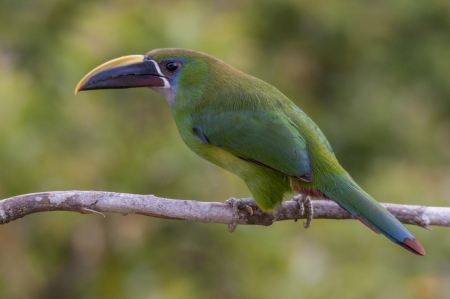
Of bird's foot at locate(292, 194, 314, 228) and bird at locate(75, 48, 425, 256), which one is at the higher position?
bird at locate(75, 48, 425, 256)

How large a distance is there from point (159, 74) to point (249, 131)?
58cm

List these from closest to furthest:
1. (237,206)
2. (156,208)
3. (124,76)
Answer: (156,208)
(237,206)
(124,76)

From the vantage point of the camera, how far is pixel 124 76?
351cm

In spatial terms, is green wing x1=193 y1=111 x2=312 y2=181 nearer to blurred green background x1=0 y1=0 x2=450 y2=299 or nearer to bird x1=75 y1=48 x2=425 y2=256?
bird x1=75 y1=48 x2=425 y2=256

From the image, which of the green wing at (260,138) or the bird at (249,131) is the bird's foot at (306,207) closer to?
the bird at (249,131)

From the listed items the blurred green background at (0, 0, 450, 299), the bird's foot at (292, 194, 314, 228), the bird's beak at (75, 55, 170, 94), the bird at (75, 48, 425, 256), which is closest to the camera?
the bird at (75, 48, 425, 256)

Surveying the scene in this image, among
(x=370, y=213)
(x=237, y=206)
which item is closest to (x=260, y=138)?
(x=237, y=206)

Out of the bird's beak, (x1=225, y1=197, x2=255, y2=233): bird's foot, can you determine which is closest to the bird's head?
the bird's beak

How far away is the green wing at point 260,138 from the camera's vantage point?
3146mm

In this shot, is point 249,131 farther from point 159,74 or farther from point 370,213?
point 370,213

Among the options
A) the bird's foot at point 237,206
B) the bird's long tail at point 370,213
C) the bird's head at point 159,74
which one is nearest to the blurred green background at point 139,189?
the bird's head at point 159,74

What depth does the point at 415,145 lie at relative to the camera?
6309mm

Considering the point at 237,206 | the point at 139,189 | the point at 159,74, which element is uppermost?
the point at 159,74

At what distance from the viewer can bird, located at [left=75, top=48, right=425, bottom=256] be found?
3.10 meters
